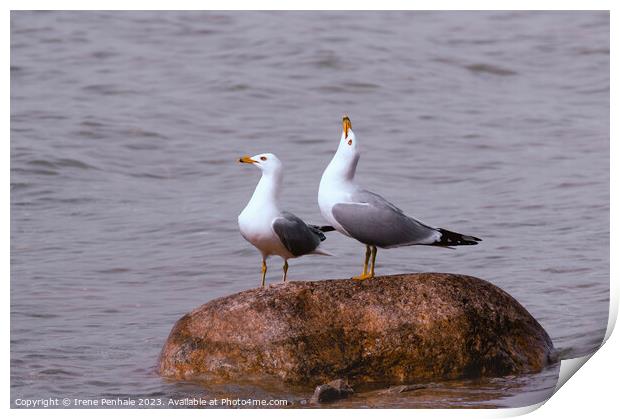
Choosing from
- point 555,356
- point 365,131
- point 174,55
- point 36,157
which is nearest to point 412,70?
point 365,131

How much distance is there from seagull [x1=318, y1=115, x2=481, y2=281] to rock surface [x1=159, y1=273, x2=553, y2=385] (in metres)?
0.52

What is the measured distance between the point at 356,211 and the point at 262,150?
597 cm

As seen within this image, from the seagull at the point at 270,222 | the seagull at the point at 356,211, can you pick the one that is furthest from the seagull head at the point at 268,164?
the seagull at the point at 356,211

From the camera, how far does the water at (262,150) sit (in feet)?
31.6

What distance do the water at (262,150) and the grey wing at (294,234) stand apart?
1.52 metres

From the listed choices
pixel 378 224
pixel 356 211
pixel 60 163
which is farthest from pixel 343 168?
pixel 60 163

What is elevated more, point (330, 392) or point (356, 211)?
point (356, 211)

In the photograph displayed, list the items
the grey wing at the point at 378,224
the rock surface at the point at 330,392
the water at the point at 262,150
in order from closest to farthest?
the grey wing at the point at 378,224 < the rock surface at the point at 330,392 < the water at the point at 262,150

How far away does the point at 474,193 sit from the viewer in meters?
12.7

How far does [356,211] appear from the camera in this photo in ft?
22.7

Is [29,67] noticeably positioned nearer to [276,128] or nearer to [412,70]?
[276,128]

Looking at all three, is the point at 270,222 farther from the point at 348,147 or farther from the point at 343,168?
the point at 348,147

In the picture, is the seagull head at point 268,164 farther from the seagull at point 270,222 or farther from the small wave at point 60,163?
the small wave at point 60,163

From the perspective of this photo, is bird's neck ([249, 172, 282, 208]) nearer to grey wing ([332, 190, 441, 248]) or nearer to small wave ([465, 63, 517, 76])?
grey wing ([332, 190, 441, 248])
